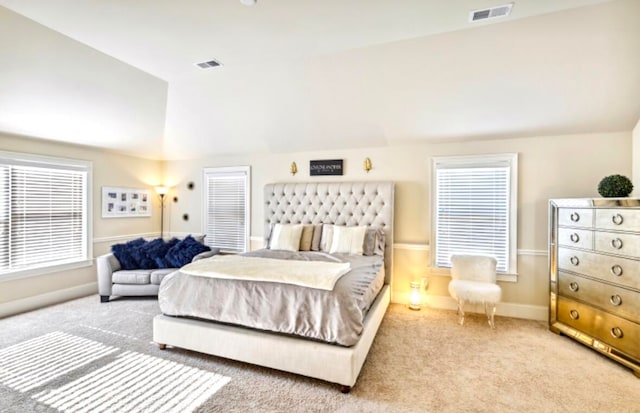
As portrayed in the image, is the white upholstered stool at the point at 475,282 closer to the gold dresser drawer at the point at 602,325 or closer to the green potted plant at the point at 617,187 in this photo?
the gold dresser drawer at the point at 602,325

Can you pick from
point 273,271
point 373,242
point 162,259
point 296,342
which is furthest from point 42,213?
point 373,242

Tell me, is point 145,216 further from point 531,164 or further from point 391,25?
point 531,164

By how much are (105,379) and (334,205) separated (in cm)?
330

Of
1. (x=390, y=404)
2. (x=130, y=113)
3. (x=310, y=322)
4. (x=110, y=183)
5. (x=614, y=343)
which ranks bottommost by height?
(x=390, y=404)

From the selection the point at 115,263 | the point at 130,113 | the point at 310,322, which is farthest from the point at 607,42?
the point at 115,263

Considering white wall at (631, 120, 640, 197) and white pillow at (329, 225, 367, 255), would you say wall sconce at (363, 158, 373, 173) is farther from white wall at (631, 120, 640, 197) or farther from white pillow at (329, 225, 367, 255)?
white wall at (631, 120, 640, 197)

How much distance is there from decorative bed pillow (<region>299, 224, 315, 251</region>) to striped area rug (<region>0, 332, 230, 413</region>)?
7.12ft

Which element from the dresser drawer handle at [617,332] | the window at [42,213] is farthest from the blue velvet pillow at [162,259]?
the dresser drawer handle at [617,332]

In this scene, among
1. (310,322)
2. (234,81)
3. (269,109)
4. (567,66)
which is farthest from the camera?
(269,109)

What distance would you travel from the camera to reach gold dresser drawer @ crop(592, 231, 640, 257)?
2.59 meters

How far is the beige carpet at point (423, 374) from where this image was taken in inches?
84.3

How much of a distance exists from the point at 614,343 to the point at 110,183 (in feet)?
22.8

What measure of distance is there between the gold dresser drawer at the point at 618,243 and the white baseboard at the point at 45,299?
6727 millimetres

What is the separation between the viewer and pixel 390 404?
2.14 m
